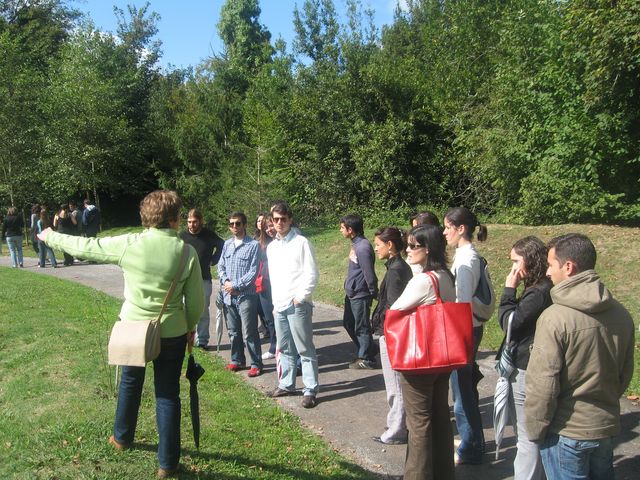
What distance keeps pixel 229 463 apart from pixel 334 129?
17.0 meters

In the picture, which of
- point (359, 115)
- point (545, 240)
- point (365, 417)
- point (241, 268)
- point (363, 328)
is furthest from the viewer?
point (359, 115)

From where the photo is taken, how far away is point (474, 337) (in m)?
4.47

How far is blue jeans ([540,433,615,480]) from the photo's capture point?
2.88 metres

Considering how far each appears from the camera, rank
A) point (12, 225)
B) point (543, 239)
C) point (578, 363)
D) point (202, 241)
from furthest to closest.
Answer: point (12, 225)
point (543, 239)
point (202, 241)
point (578, 363)

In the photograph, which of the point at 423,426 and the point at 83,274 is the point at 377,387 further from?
the point at 83,274

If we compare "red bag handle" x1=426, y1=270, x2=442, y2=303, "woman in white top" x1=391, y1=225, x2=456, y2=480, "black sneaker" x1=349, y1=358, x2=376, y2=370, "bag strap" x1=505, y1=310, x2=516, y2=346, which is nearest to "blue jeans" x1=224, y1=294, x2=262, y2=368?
"black sneaker" x1=349, y1=358, x2=376, y2=370

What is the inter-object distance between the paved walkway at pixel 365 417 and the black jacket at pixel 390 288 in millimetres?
864

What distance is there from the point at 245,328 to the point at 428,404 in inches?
127

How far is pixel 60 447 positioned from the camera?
4.38 meters

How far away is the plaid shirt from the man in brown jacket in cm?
407

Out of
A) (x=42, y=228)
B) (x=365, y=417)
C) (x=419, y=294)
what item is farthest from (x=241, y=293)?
(x=42, y=228)

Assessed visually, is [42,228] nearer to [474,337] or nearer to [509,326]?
[474,337]

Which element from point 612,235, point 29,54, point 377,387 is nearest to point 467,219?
point 377,387

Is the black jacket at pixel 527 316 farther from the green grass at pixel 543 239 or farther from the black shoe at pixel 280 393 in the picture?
the green grass at pixel 543 239
